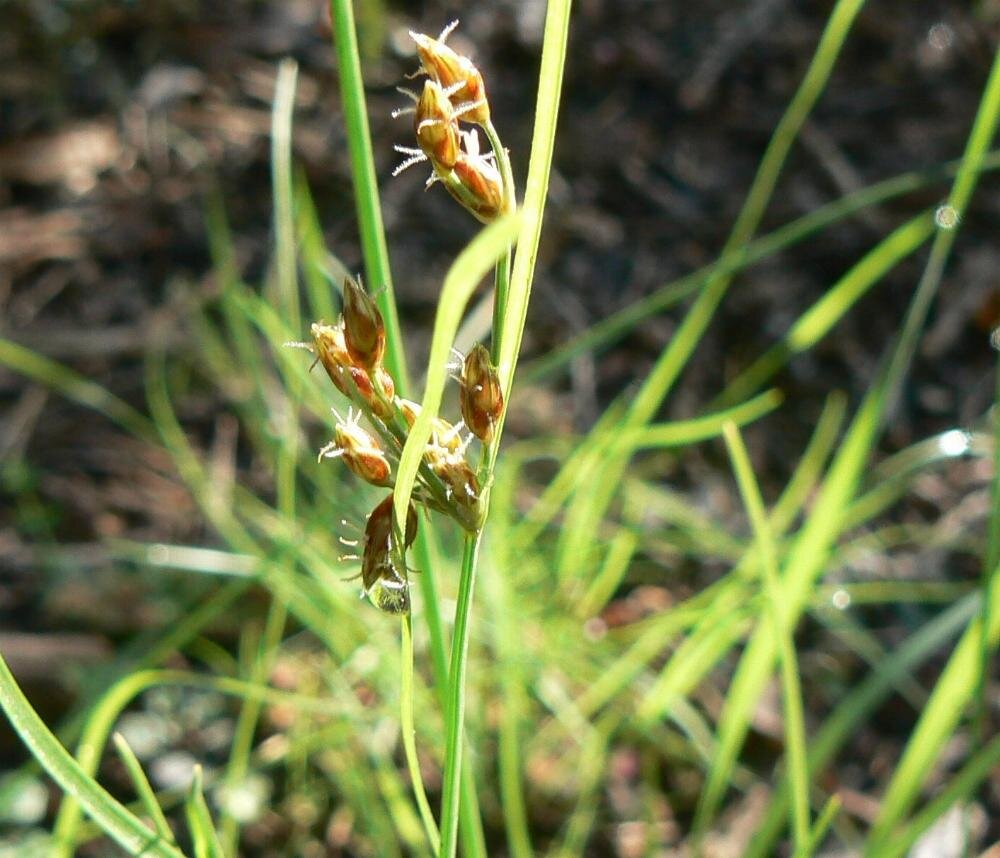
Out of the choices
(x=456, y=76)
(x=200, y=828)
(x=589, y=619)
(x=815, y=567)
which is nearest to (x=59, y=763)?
(x=200, y=828)

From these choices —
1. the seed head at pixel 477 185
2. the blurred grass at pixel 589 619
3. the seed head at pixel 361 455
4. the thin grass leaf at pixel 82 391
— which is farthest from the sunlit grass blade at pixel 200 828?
the thin grass leaf at pixel 82 391

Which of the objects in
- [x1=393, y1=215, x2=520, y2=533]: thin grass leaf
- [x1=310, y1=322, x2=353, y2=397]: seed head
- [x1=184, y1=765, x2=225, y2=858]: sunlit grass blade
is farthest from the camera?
[x1=184, y1=765, x2=225, y2=858]: sunlit grass blade

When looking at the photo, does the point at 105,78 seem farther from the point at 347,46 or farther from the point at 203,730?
the point at 347,46

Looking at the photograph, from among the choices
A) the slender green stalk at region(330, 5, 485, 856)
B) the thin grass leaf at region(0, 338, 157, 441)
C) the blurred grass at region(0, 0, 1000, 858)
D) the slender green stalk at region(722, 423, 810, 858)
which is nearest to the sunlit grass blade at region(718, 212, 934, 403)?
the blurred grass at region(0, 0, 1000, 858)

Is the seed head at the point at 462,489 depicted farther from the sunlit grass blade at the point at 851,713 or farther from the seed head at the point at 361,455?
the sunlit grass blade at the point at 851,713

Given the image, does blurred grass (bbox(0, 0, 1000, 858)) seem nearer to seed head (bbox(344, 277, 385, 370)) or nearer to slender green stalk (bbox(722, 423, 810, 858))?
slender green stalk (bbox(722, 423, 810, 858))

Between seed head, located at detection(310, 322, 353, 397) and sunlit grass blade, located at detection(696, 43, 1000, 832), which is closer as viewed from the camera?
seed head, located at detection(310, 322, 353, 397)
